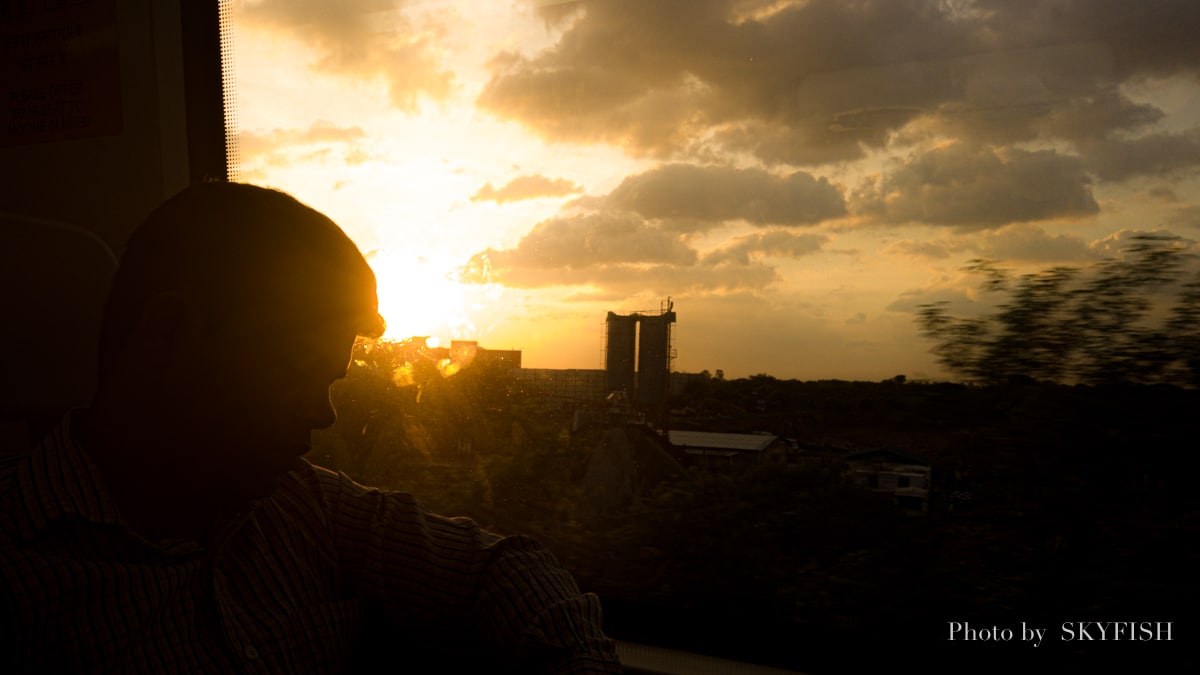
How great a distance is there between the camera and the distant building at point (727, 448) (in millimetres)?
1949

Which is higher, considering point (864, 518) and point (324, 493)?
point (324, 493)

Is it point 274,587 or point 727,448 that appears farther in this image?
point 727,448

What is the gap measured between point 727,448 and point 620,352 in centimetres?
36

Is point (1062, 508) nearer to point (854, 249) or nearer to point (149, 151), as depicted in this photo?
point (854, 249)

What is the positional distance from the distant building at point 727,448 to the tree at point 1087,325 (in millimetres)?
430

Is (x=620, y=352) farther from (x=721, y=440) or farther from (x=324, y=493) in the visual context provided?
(x=324, y=493)

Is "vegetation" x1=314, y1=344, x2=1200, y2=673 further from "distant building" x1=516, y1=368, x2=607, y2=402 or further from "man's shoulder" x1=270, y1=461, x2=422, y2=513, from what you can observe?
"man's shoulder" x1=270, y1=461, x2=422, y2=513

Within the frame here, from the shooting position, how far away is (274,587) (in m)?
1.05

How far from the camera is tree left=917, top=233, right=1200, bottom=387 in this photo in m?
1.58

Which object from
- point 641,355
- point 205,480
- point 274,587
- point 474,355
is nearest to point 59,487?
point 205,480

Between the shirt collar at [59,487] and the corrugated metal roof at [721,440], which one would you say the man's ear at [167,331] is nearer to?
the shirt collar at [59,487]

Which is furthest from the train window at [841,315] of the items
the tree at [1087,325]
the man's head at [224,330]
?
the man's head at [224,330]

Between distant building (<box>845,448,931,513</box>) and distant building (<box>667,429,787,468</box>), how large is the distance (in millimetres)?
174

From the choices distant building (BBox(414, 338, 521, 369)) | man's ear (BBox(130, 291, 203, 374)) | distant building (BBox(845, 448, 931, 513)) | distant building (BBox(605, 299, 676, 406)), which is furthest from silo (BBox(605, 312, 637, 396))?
man's ear (BBox(130, 291, 203, 374))
